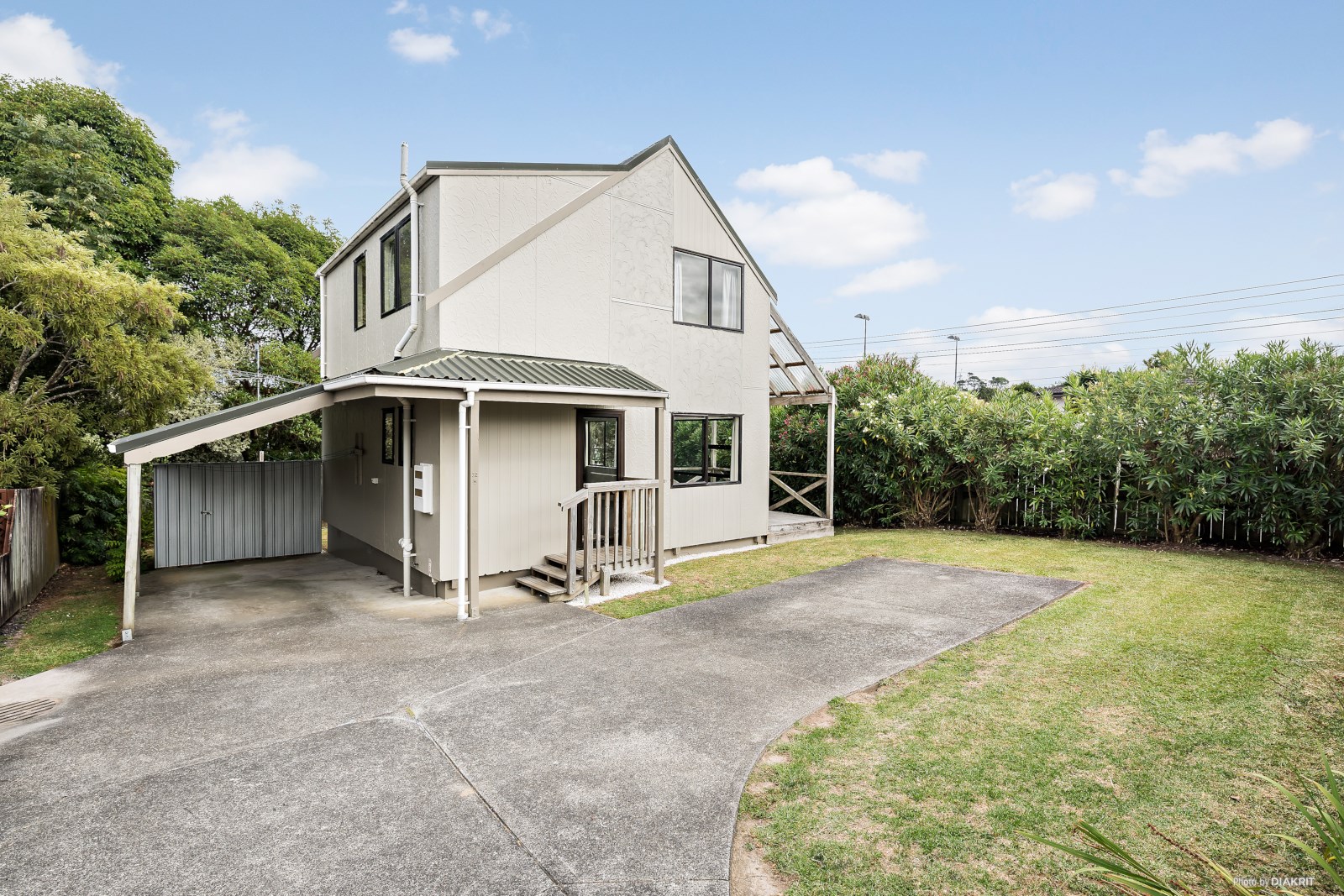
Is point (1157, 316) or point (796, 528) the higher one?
point (1157, 316)

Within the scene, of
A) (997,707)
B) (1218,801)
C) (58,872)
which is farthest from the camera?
(997,707)

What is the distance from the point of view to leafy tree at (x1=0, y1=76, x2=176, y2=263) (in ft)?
57.5

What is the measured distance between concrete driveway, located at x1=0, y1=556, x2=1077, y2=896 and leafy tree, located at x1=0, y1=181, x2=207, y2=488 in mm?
4023

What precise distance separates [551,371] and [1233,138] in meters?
16.0

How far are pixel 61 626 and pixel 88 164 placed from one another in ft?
62.1

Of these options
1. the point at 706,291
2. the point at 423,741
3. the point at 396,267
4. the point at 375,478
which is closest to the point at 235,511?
the point at 375,478

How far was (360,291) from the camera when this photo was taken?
34.6 feet

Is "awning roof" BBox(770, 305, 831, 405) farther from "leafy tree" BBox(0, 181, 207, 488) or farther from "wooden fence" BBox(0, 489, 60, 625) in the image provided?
"wooden fence" BBox(0, 489, 60, 625)

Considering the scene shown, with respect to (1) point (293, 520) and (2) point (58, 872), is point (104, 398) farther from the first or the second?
(2) point (58, 872)

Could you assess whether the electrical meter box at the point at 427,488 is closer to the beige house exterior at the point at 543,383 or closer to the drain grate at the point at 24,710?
the beige house exterior at the point at 543,383

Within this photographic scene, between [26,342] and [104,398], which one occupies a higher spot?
[26,342]

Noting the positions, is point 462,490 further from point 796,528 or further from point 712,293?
point 796,528

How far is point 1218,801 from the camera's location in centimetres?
307

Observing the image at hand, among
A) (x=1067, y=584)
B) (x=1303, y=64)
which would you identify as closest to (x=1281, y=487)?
(x=1067, y=584)
